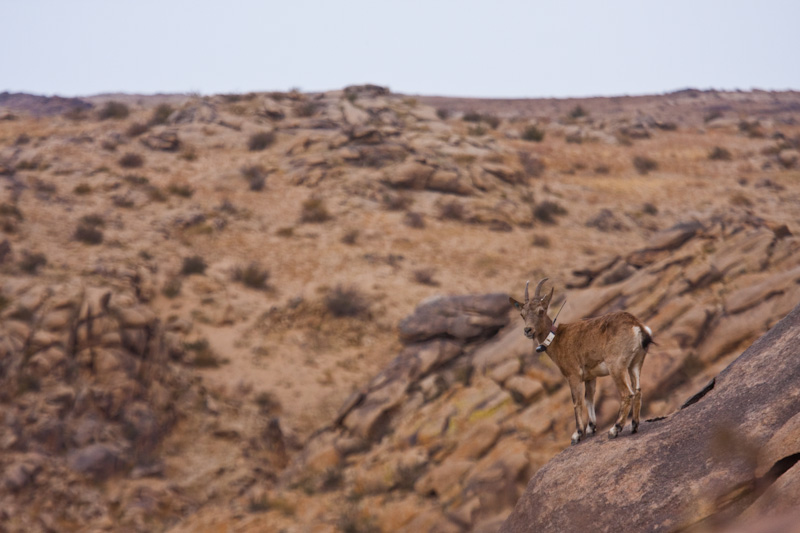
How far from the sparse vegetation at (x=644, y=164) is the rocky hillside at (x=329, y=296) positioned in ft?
0.76

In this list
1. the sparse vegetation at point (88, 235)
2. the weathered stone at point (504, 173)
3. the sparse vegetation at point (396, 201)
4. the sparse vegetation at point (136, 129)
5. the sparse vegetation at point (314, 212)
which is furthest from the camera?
the sparse vegetation at point (136, 129)

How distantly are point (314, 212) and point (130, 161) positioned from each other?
10994mm

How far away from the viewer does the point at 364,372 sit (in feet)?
62.7

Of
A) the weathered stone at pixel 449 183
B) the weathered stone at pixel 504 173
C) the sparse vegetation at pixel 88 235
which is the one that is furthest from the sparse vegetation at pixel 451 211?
the sparse vegetation at pixel 88 235

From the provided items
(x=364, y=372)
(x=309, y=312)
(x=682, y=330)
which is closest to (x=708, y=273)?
(x=682, y=330)

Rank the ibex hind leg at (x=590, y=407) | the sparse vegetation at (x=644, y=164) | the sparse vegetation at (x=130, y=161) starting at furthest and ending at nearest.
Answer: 1. the sparse vegetation at (x=644, y=164)
2. the sparse vegetation at (x=130, y=161)
3. the ibex hind leg at (x=590, y=407)

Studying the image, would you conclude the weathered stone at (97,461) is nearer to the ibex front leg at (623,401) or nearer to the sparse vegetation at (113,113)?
the ibex front leg at (623,401)

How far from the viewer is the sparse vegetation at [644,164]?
3672cm

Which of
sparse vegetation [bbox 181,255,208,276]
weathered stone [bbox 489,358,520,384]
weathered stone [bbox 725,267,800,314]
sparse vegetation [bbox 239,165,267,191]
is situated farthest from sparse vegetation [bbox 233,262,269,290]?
weathered stone [bbox 725,267,800,314]

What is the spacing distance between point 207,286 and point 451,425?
13054 mm

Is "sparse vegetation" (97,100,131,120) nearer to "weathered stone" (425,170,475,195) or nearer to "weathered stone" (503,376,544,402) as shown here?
"weathered stone" (425,170,475,195)

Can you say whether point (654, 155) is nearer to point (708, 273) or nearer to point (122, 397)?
point (708, 273)

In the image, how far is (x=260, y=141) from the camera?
36.0 m

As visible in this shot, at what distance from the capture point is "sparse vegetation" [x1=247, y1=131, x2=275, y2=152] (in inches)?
1410
